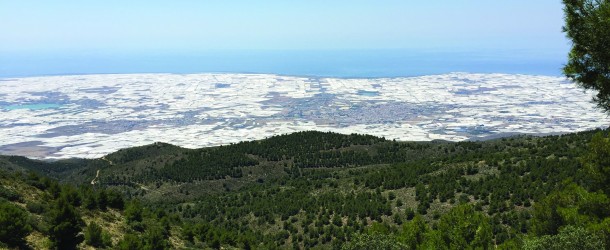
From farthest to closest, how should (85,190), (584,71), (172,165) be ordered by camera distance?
(172,165) < (85,190) < (584,71)

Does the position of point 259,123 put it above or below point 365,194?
below

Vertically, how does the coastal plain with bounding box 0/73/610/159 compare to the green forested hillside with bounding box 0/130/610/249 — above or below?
below

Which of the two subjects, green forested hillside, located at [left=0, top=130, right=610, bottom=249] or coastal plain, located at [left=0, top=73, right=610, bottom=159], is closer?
green forested hillside, located at [left=0, top=130, right=610, bottom=249]

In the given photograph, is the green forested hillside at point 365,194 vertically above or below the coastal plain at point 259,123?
above

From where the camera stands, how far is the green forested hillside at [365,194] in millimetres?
19078

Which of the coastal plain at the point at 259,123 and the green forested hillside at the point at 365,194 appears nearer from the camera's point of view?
the green forested hillside at the point at 365,194

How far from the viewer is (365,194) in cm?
3775

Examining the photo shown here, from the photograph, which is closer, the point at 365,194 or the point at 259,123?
the point at 365,194

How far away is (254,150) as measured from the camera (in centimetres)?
6756

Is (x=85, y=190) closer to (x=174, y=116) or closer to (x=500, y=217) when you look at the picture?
(x=500, y=217)

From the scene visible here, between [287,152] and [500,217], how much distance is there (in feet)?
137

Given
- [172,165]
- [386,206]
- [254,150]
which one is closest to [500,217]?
[386,206]

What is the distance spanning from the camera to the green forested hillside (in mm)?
19078

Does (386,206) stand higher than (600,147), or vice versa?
(600,147)
